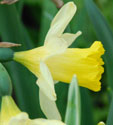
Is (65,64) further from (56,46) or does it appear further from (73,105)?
(73,105)

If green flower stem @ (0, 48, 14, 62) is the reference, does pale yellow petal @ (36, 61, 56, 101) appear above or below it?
below

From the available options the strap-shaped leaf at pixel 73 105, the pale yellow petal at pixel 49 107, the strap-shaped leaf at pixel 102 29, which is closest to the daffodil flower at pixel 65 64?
the pale yellow petal at pixel 49 107

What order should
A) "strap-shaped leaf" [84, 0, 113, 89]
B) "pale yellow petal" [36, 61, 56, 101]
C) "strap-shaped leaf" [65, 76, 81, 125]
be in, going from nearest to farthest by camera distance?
"strap-shaped leaf" [65, 76, 81, 125] < "pale yellow petal" [36, 61, 56, 101] < "strap-shaped leaf" [84, 0, 113, 89]

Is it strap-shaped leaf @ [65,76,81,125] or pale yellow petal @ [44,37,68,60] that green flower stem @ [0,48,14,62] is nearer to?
pale yellow petal @ [44,37,68,60]

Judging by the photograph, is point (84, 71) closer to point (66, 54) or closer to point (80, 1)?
point (66, 54)

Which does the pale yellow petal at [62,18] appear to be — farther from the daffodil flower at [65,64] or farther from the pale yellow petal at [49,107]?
the pale yellow petal at [49,107]

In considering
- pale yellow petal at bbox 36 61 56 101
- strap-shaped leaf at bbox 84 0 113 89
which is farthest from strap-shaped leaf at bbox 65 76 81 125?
strap-shaped leaf at bbox 84 0 113 89

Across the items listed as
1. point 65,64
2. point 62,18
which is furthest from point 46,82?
point 62,18
